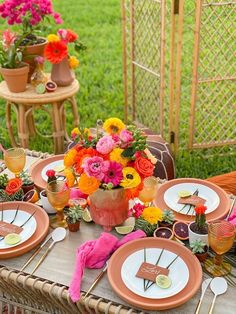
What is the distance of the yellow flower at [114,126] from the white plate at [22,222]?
0.48 metres

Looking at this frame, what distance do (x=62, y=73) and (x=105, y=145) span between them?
71.6 inches

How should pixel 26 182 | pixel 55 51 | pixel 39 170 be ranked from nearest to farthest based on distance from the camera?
pixel 26 182 < pixel 39 170 < pixel 55 51

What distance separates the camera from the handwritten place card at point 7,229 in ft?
5.99

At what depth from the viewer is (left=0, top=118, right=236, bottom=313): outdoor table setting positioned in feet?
5.08

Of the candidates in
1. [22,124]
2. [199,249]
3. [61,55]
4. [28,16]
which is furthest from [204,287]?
[28,16]

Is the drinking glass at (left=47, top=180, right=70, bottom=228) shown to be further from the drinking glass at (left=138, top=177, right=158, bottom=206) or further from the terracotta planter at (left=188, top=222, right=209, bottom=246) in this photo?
the terracotta planter at (left=188, top=222, right=209, bottom=246)

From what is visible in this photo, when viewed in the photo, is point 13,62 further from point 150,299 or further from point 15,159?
point 150,299

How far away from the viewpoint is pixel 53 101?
3312mm

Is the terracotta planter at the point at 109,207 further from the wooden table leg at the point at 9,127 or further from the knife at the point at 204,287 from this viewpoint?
the wooden table leg at the point at 9,127

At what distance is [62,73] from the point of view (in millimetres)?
3361

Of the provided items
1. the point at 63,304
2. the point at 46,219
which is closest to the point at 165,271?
the point at 63,304

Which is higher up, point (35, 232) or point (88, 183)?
point (88, 183)

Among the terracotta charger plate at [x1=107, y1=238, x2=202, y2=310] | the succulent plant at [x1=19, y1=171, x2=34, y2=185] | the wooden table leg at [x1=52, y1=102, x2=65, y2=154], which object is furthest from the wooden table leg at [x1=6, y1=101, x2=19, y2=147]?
the terracotta charger plate at [x1=107, y1=238, x2=202, y2=310]

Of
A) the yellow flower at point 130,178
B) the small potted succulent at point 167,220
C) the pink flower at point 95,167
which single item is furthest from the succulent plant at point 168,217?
the pink flower at point 95,167
